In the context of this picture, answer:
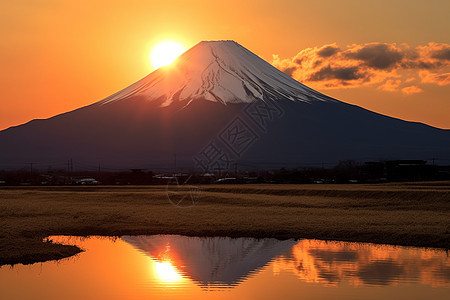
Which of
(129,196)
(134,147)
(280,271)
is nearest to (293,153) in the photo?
(134,147)

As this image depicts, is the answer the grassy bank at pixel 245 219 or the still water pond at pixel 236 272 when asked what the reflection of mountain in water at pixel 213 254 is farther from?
the grassy bank at pixel 245 219

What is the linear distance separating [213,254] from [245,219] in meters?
8.63

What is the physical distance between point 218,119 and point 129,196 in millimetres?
147824

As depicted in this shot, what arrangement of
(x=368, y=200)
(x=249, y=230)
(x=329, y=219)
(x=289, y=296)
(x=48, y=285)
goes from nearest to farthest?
(x=289, y=296) < (x=48, y=285) < (x=249, y=230) < (x=329, y=219) < (x=368, y=200)

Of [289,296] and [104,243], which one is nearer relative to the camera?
[289,296]

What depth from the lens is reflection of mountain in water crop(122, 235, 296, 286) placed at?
64.0ft

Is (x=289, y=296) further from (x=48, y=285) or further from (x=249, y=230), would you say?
(x=249, y=230)

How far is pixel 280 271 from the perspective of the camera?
1959 cm

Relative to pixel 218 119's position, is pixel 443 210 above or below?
below

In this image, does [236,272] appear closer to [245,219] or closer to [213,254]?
[213,254]

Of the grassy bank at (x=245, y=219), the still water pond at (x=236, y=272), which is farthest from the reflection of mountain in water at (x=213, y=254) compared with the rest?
the grassy bank at (x=245, y=219)

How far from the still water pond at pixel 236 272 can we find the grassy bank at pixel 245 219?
1.60 metres

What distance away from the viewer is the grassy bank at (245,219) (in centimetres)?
2512

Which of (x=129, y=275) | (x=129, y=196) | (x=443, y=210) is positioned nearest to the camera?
(x=129, y=275)
